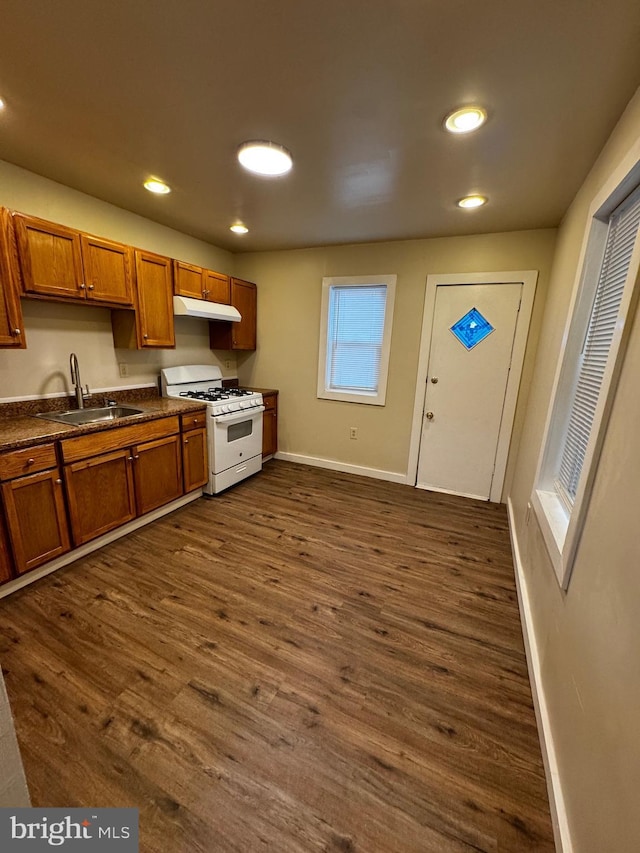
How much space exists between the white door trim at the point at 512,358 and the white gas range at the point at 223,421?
1741mm

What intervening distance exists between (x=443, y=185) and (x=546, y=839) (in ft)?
10.2

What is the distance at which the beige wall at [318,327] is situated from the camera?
10.1 feet

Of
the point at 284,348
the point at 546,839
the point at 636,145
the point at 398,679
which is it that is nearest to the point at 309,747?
the point at 398,679

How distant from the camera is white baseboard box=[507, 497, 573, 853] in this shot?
102cm

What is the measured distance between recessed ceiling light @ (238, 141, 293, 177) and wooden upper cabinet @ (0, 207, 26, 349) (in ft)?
4.64

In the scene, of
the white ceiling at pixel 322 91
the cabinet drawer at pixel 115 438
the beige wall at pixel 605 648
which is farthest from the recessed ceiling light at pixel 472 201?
the cabinet drawer at pixel 115 438

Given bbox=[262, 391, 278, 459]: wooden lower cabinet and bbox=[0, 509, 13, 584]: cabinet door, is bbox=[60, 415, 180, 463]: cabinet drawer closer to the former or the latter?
bbox=[0, 509, 13, 584]: cabinet door

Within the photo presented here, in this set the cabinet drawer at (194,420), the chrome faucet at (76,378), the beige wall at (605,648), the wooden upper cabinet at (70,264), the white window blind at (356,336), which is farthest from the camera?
the white window blind at (356,336)

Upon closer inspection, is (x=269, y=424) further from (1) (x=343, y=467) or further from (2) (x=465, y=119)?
(2) (x=465, y=119)

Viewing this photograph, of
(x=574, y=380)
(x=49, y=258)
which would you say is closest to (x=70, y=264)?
(x=49, y=258)

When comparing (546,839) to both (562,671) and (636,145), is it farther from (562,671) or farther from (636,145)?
(636,145)

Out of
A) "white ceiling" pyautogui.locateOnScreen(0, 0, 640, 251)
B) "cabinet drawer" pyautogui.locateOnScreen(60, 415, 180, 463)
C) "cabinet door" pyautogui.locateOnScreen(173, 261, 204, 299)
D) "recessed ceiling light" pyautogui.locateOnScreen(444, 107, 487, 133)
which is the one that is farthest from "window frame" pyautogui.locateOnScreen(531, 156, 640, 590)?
"cabinet door" pyautogui.locateOnScreen(173, 261, 204, 299)

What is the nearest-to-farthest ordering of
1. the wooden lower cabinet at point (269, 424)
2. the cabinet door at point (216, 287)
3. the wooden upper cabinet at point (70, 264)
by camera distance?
the wooden upper cabinet at point (70, 264) < the cabinet door at point (216, 287) < the wooden lower cabinet at point (269, 424)

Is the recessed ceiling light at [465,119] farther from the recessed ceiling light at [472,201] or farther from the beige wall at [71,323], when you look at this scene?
the beige wall at [71,323]
